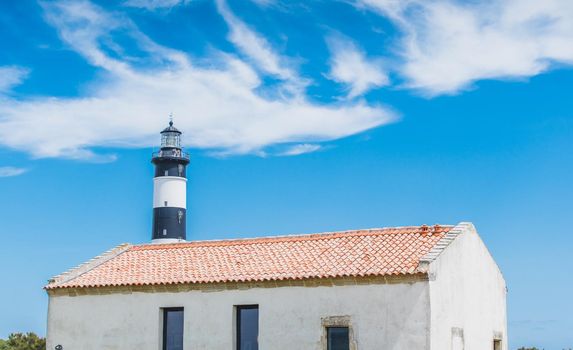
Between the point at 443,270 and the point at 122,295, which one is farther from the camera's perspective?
the point at 122,295

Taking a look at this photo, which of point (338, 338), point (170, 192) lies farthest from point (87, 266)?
point (170, 192)

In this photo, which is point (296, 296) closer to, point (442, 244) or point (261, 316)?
point (261, 316)

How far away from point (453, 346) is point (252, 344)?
16.9 feet

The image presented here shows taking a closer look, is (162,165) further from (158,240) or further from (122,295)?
(122,295)

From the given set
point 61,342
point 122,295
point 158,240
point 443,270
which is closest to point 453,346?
point 443,270

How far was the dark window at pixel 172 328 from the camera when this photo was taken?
78.4 ft

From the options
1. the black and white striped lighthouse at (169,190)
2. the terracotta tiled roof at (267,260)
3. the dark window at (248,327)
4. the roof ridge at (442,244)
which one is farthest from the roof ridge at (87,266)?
the black and white striped lighthouse at (169,190)

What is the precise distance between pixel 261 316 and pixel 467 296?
549cm

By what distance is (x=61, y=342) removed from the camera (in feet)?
83.7

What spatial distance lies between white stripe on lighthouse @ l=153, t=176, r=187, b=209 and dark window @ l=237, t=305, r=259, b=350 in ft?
74.4

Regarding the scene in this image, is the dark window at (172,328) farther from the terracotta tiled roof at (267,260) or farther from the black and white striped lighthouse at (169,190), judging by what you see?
the black and white striped lighthouse at (169,190)

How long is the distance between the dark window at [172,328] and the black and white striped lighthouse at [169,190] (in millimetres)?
19878

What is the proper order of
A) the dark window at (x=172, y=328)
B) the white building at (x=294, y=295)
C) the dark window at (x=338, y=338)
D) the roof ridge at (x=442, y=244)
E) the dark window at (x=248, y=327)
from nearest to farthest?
A: the roof ridge at (x=442, y=244), the white building at (x=294, y=295), the dark window at (x=338, y=338), the dark window at (x=248, y=327), the dark window at (x=172, y=328)

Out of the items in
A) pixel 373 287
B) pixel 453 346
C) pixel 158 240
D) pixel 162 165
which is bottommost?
pixel 453 346
